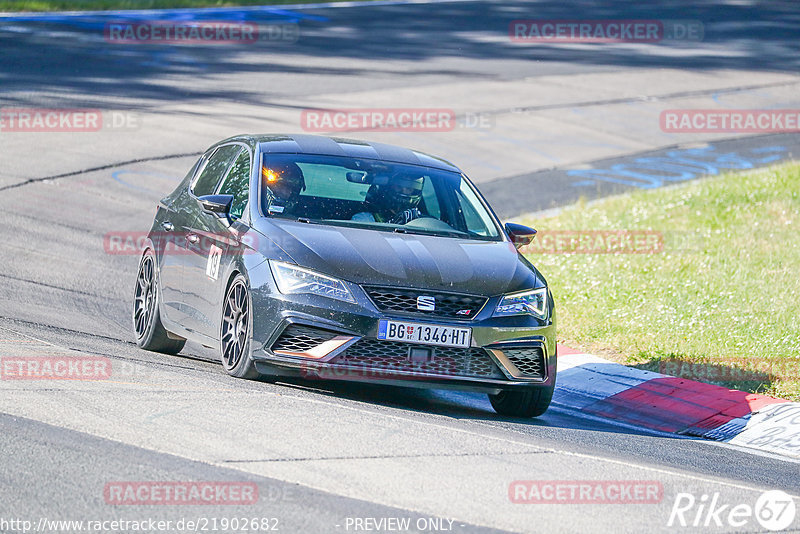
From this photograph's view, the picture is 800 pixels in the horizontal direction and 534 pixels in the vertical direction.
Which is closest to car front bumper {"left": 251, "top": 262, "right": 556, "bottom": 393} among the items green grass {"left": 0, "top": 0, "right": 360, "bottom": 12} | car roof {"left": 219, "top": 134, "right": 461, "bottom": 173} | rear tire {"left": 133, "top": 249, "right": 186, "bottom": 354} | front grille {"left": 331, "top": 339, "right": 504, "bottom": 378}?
front grille {"left": 331, "top": 339, "right": 504, "bottom": 378}

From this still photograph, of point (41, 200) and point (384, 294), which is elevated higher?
point (384, 294)

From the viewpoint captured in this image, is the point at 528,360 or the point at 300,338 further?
the point at 528,360

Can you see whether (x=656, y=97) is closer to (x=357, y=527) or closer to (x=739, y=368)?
(x=739, y=368)

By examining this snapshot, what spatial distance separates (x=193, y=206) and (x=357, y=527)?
4.79m

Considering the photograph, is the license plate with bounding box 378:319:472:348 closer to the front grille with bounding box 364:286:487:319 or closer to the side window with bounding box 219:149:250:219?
the front grille with bounding box 364:286:487:319

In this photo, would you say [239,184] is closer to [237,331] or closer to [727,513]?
[237,331]

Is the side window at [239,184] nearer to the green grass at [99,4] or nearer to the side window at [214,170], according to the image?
the side window at [214,170]

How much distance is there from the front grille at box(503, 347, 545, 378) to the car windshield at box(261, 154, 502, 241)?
1154mm

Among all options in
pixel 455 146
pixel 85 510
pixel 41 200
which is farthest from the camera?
pixel 455 146

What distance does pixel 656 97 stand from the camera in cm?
2836

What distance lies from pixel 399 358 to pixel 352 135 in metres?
14.6

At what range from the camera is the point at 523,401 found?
8609mm

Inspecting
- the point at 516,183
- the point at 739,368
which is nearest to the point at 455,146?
the point at 516,183

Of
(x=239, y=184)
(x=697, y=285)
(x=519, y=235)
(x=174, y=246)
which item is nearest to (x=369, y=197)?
(x=239, y=184)
